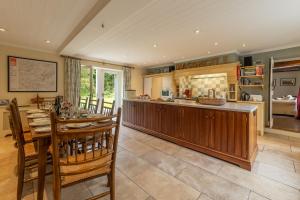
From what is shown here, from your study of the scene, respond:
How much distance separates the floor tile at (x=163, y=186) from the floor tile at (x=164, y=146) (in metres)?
0.77

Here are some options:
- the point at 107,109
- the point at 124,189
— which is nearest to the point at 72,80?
the point at 107,109

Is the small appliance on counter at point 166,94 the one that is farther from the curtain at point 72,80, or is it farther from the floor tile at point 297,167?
the floor tile at point 297,167

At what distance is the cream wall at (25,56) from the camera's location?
3.86 m

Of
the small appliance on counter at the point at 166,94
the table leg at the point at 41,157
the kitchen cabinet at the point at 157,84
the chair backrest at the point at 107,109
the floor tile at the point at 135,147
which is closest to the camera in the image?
the table leg at the point at 41,157

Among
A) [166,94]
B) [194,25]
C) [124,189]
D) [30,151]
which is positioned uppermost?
[194,25]

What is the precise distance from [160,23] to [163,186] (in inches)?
103

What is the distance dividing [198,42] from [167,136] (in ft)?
8.07

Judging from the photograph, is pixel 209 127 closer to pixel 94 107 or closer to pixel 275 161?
pixel 275 161

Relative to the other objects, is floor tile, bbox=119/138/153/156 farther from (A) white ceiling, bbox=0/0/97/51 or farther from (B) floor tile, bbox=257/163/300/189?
(A) white ceiling, bbox=0/0/97/51

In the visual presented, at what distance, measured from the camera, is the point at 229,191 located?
174 centimetres

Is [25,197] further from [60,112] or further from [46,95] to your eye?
[46,95]

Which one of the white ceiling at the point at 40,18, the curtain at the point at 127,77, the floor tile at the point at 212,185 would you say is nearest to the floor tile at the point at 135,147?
the floor tile at the point at 212,185

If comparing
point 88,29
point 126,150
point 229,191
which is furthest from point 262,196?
point 88,29

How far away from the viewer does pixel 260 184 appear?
6.13 feet
